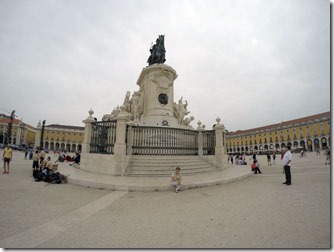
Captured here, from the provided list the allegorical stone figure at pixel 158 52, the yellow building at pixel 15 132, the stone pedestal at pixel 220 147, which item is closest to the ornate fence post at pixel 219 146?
the stone pedestal at pixel 220 147

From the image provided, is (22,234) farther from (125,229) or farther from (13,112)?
(13,112)

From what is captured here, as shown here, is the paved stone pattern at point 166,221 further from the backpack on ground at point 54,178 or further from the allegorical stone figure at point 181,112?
the allegorical stone figure at point 181,112

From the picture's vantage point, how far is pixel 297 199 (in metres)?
3.71

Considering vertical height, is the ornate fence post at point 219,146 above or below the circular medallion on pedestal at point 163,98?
below

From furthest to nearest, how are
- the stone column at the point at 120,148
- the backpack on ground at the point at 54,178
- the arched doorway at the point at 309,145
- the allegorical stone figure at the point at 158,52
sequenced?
the arched doorway at the point at 309,145 → the allegorical stone figure at the point at 158,52 → the stone column at the point at 120,148 → the backpack on ground at the point at 54,178

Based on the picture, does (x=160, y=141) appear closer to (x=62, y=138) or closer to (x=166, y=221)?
(x=166, y=221)

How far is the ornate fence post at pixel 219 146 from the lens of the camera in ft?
31.5

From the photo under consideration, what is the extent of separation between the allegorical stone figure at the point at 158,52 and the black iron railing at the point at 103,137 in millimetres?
11032

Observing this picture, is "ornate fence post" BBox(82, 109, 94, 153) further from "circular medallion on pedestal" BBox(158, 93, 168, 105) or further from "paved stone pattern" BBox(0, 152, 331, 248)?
"circular medallion on pedestal" BBox(158, 93, 168, 105)

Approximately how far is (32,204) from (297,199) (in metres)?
6.04

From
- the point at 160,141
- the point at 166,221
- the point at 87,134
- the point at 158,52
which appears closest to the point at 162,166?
the point at 160,141

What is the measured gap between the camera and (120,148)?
282 inches

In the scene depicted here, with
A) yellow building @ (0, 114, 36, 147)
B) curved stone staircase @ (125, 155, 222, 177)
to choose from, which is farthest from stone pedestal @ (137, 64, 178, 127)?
yellow building @ (0, 114, 36, 147)

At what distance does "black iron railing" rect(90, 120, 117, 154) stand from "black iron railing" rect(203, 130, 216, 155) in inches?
230
